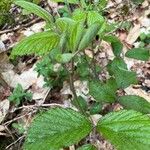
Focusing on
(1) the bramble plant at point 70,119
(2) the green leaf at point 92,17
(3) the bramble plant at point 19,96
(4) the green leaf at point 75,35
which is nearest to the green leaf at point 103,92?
(2) the green leaf at point 92,17

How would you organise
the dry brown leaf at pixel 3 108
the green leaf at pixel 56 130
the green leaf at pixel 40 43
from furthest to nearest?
the dry brown leaf at pixel 3 108 < the green leaf at pixel 40 43 < the green leaf at pixel 56 130

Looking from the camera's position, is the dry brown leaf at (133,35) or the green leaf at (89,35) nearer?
the green leaf at (89,35)

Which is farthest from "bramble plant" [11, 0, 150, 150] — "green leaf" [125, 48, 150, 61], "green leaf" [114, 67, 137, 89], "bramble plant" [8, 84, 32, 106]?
"bramble plant" [8, 84, 32, 106]

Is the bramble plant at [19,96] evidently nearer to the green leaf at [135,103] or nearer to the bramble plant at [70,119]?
the green leaf at [135,103]

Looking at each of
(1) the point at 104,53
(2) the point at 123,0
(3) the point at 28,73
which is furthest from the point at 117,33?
(3) the point at 28,73

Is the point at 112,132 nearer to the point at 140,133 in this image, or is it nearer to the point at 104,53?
the point at 140,133

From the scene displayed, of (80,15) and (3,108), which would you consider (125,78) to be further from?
(3,108)
